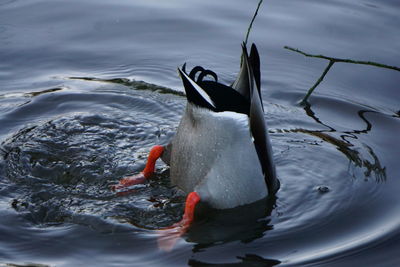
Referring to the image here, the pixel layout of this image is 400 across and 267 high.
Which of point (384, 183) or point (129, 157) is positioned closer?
point (384, 183)

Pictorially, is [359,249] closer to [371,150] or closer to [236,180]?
[236,180]

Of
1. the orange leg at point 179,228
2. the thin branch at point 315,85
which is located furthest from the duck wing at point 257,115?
the thin branch at point 315,85

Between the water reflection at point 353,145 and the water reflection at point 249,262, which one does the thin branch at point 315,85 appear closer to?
the water reflection at point 353,145

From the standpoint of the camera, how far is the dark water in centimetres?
473

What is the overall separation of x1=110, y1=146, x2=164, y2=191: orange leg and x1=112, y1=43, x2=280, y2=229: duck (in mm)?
280

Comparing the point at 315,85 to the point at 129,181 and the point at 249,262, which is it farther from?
the point at 249,262

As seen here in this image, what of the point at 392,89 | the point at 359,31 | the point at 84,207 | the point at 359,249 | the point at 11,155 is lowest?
the point at 359,249

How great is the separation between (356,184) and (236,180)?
1.10 metres

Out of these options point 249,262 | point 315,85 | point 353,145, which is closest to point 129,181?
point 249,262

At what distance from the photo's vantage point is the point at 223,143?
4.98m

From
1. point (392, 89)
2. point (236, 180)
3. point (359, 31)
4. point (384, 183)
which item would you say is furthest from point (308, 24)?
point (236, 180)

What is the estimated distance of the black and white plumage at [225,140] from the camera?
492 cm

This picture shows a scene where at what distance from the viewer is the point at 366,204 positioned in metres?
5.30

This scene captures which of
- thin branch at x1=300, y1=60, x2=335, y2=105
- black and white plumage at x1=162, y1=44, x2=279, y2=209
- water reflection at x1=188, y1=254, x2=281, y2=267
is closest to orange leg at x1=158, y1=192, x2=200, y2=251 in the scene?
black and white plumage at x1=162, y1=44, x2=279, y2=209
